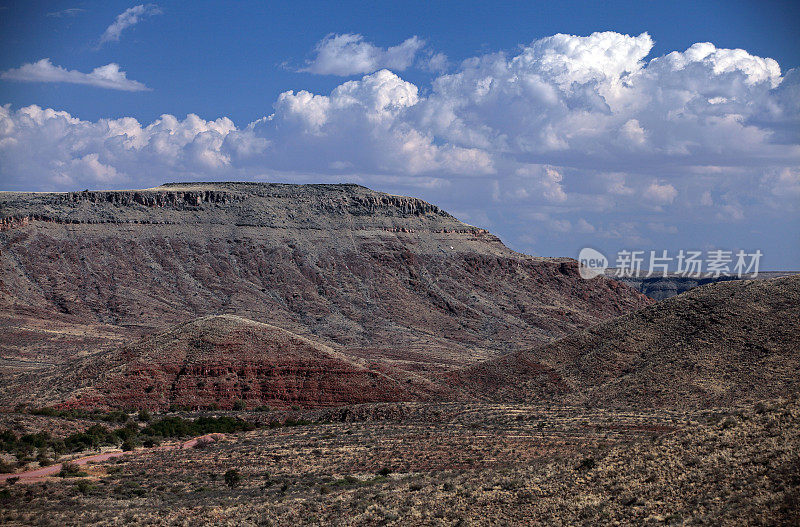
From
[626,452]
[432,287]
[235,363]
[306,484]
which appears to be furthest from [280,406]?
[432,287]

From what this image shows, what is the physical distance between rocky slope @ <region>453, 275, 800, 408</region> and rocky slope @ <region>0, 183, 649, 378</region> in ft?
114

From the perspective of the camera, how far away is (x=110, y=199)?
124250mm

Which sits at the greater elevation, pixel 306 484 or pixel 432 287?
pixel 432 287

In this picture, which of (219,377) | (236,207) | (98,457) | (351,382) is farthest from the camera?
(236,207)

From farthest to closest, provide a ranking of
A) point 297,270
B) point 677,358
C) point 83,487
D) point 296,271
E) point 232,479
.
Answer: point 297,270 < point 296,271 < point 677,358 < point 232,479 < point 83,487

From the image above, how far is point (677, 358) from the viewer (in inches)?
1922

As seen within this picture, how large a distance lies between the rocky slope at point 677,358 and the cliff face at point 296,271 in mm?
35529

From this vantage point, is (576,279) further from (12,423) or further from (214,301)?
(12,423)

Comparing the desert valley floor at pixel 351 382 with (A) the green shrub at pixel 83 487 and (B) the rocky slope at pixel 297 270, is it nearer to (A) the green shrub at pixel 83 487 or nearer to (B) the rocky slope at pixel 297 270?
(A) the green shrub at pixel 83 487

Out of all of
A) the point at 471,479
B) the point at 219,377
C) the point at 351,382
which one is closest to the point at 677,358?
the point at 351,382

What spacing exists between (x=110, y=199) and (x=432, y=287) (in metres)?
49.1

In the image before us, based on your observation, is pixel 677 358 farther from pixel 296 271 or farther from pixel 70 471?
pixel 296 271

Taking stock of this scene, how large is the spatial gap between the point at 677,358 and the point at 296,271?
77.0 metres

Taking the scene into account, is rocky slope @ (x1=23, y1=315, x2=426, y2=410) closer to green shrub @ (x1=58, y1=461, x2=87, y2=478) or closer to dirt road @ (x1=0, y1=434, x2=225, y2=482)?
dirt road @ (x1=0, y1=434, x2=225, y2=482)
